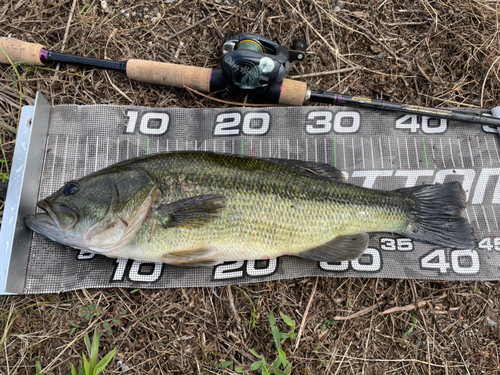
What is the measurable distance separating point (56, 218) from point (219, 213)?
137cm

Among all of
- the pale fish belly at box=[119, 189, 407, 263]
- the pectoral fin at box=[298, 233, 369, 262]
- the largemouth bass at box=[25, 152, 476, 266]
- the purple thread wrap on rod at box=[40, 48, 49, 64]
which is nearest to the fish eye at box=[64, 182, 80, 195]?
the largemouth bass at box=[25, 152, 476, 266]

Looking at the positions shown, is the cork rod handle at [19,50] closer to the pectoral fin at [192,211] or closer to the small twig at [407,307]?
the pectoral fin at [192,211]

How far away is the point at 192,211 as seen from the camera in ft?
8.40

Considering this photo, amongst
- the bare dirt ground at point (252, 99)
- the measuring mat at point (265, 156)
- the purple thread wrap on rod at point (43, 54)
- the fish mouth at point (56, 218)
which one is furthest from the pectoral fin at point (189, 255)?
the purple thread wrap on rod at point (43, 54)

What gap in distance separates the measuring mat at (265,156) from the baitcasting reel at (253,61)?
41 centimetres

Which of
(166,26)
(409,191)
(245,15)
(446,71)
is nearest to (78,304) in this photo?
(166,26)

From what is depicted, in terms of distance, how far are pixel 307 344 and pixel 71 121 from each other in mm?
3398

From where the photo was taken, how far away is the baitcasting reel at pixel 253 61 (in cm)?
293

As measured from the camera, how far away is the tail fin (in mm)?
2961

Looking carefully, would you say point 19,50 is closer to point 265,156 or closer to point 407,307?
point 265,156

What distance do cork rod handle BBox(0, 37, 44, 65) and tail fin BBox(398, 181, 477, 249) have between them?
4.16 meters

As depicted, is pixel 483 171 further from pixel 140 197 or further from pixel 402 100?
pixel 140 197

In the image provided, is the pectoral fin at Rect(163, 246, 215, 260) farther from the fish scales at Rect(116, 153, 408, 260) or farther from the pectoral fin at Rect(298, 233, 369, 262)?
the pectoral fin at Rect(298, 233, 369, 262)

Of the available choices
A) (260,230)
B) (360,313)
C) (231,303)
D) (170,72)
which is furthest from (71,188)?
(360,313)
